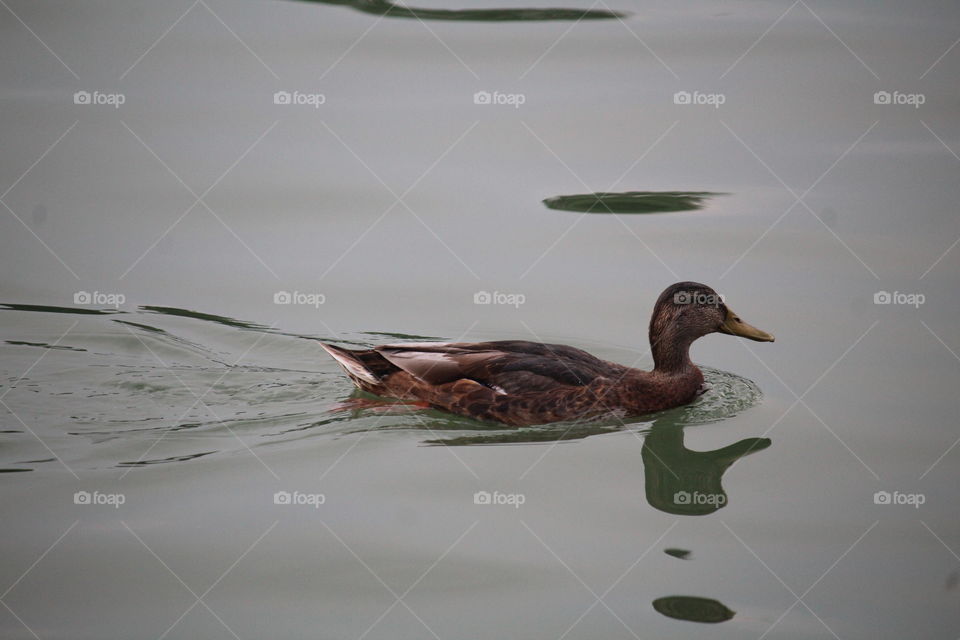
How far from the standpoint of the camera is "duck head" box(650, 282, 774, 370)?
9531mm

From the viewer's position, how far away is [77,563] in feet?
23.4

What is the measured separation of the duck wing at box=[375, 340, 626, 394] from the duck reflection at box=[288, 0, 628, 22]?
23.2 ft

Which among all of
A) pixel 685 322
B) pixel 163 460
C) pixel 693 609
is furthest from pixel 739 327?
pixel 163 460

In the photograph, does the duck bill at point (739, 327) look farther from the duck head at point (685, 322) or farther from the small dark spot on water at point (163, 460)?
the small dark spot on water at point (163, 460)

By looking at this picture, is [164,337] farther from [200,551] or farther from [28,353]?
[200,551]

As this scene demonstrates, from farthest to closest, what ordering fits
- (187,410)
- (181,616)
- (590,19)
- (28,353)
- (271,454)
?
1. (590,19)
2. (28,353)
3. (187,410)
4. (271,454)
5. (181,616)

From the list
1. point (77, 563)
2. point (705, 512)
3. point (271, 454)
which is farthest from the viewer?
point (271, 454)

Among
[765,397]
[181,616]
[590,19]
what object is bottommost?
[181,616]

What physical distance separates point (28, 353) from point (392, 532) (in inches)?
165

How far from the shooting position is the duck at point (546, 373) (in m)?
9.23

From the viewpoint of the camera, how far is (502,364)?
9336mm

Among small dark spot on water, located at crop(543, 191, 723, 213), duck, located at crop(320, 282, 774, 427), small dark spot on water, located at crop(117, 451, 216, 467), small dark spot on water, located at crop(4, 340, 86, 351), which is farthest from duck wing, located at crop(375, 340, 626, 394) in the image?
small dark spot on water, located at crop(543, 191, 723, 213)

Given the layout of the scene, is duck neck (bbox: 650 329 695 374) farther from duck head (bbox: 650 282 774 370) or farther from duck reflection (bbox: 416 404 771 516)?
duck reflection (bbox: 416 404 771 516)

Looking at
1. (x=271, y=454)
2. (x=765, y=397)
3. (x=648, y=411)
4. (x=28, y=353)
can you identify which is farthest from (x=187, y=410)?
(x=765, y=397)
